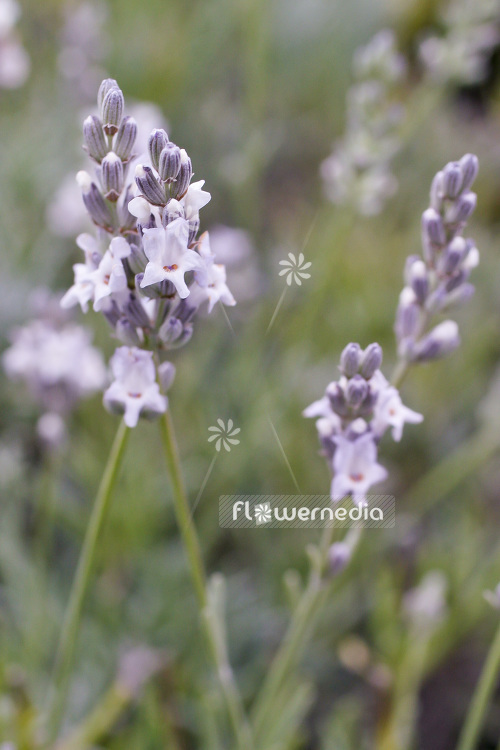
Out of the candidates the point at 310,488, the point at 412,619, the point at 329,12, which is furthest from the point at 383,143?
the point at 329,12

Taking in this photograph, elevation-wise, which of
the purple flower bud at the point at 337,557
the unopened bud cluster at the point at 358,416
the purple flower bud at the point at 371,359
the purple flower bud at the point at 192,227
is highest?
the purple flower bud at the point at 192,227

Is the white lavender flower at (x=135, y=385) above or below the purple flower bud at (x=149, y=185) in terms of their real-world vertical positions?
below

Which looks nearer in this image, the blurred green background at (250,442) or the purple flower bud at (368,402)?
the purple flower bud at (368,402)

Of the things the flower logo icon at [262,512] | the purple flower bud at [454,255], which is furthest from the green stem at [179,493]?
the purple flower bud at [454,255]

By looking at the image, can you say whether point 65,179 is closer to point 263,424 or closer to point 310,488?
point 263,424

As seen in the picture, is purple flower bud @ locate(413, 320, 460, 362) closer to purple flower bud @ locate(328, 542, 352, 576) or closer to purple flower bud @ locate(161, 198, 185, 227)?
purple flower bud @ locate(328, 542, 352, 576)

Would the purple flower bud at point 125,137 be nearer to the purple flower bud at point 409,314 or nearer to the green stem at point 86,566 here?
the green stem at point 86,566

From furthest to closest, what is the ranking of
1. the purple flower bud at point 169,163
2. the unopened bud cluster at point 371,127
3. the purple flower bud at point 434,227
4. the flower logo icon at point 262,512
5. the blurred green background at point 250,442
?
the unopened bud cluster at point 371,127
the blurred green background at point 250,442
the flower logo icon at point 262,512
the purple flower bud at point 434,227
the purple flower bud at point 169,163

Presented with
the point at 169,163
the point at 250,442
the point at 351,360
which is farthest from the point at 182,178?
the point at 250,442
